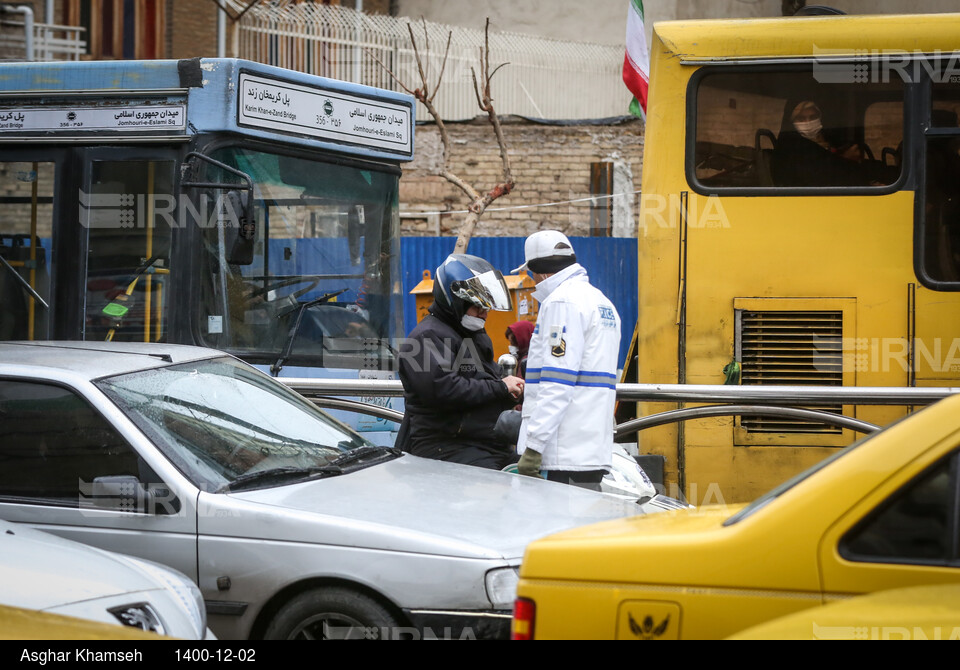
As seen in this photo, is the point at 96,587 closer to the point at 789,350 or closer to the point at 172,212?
the point at 172,212

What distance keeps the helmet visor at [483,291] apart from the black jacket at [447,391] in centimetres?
15

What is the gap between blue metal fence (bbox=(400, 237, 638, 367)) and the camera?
1669cm

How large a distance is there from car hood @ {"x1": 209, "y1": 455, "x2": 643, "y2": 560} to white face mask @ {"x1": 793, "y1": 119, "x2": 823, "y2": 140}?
289 centimetres

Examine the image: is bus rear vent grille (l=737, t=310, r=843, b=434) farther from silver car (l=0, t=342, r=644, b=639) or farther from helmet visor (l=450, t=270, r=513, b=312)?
silver car (l=0, t=342, r=644, b=639)

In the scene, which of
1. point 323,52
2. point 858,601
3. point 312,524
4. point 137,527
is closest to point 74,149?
point 137,527

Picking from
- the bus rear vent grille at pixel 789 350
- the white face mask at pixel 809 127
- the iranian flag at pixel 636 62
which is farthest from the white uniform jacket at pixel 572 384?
the iranian flag at pixel 636 62

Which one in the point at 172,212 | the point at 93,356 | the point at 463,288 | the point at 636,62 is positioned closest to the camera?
the point at 93,356

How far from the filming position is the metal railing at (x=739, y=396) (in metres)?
5.54

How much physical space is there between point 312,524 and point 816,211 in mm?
→ 3871

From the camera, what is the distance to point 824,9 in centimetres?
671

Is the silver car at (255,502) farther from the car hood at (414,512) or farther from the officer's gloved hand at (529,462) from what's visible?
the officer's gloved hand at (529,462)

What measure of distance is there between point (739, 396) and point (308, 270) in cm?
297

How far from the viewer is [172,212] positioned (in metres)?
6.51

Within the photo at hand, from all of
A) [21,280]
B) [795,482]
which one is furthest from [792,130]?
[21,280]
